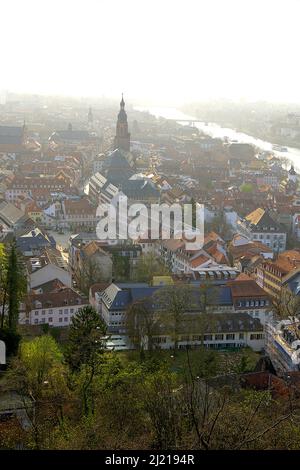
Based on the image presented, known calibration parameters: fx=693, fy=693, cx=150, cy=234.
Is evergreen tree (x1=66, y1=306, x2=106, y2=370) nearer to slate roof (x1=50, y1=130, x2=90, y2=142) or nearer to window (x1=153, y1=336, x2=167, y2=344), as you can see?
window (x1=153, y1=336, x2=167, y2=344)

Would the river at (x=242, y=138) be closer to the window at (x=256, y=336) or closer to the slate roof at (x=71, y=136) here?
the slate roof at (x=71, y=136)

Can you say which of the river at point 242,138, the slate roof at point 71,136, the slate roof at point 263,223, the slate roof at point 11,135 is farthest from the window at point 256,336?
the slate roof at point 71,136

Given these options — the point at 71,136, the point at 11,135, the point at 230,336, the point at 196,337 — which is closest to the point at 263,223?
the point at 230,336

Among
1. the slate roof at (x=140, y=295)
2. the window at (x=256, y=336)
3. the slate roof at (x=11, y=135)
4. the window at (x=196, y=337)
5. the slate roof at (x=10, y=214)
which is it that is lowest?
the slate roof at (x=11, y=135)

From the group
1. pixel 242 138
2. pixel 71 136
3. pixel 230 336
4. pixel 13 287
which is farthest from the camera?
pixel 242 138

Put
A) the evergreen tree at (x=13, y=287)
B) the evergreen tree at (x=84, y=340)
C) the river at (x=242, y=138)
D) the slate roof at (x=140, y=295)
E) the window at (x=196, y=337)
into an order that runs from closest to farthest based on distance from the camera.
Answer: the evergreen tree at (x=84, y=340) < the evergreen tree at (x=13, y=287) < the window at (x=196, y=337) < the slate roof at (x=140, y=295) < the river at (x=242, y=138)

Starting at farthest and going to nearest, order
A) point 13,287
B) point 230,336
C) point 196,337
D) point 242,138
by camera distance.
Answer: point 242,138 → point 230,336 → point 196,337 → point 13,287

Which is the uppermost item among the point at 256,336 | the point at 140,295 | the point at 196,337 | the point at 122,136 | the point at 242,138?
the point at 122,136

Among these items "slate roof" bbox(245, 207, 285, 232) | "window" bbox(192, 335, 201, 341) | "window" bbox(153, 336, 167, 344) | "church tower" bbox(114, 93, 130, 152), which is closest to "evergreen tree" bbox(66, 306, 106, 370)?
"window" bbox(153, 336, 167, 344)

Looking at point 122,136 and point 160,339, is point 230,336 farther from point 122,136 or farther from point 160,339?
point 122,136
